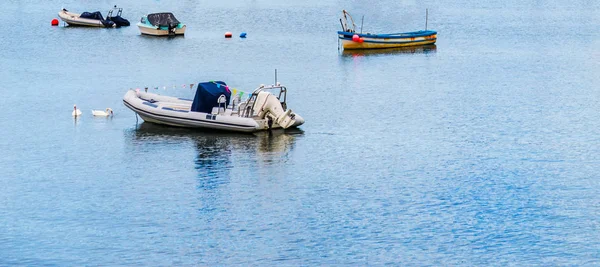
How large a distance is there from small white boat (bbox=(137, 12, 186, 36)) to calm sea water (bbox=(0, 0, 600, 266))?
12418 mm

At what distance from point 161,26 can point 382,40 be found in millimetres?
24154

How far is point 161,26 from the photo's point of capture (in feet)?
323

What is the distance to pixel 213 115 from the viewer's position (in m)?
50.9

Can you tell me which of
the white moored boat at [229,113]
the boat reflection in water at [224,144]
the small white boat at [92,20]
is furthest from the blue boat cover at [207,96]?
the small white boat at [92,20]

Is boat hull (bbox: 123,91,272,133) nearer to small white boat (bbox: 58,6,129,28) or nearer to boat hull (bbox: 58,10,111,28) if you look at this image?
small white boat (bbox: 58,6,129,28)

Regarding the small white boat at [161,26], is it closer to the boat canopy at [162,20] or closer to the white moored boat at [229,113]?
the boat canopy at [162,20]

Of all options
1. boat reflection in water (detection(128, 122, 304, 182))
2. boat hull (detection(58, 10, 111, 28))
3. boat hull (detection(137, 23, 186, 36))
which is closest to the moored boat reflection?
boat reflection in water (detection(128, 122, 304, 182))

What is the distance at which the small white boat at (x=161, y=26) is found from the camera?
9838 centimetres

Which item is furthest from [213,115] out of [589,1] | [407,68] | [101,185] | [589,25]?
[589,1]

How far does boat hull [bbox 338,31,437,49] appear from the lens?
87.6 m

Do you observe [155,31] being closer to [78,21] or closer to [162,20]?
[162,20]

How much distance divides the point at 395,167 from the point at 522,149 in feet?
24.9

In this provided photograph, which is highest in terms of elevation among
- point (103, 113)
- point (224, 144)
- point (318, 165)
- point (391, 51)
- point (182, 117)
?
point (391, 51)

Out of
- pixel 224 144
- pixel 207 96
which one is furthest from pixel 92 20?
pixel 224 144
